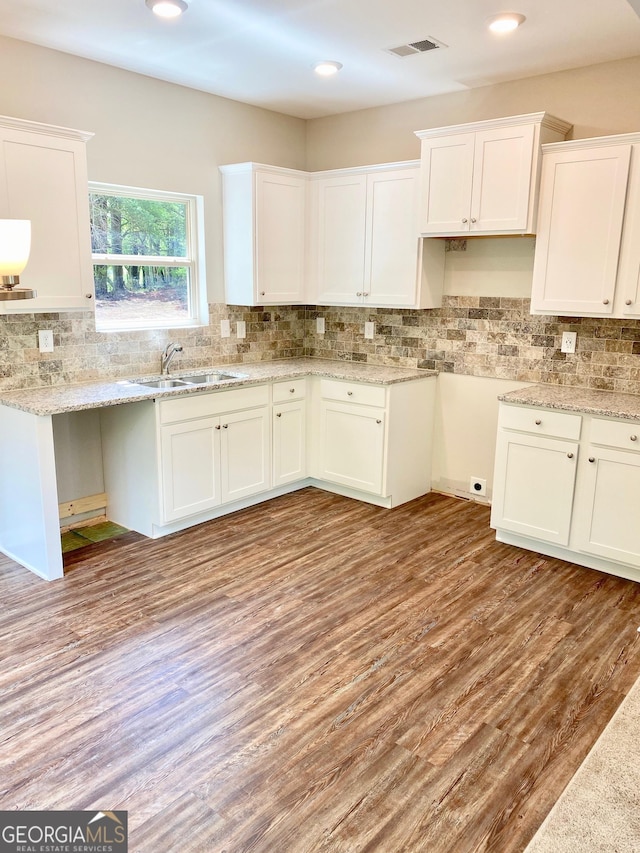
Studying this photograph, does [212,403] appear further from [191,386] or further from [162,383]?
[162,383]

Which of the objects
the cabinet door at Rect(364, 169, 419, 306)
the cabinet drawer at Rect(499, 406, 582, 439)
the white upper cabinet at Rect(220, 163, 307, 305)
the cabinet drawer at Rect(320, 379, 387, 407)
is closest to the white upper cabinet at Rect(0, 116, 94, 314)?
the white upper cabinet at Rect(220, 163, 307, 305)

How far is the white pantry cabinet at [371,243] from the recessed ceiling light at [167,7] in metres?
1.76

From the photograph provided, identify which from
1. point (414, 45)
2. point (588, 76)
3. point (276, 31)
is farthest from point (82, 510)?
point (588, 76)

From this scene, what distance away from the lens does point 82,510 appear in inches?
157

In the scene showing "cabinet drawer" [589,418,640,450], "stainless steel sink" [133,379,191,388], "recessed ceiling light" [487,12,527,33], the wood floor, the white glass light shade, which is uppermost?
"recessed ceiling light" [487,12,527,33]

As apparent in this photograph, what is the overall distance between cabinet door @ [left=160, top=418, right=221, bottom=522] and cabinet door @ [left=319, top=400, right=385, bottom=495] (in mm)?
897

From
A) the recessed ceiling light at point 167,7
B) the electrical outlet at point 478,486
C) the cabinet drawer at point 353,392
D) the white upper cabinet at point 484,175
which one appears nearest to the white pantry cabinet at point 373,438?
the cabinet drawer at point 353,392

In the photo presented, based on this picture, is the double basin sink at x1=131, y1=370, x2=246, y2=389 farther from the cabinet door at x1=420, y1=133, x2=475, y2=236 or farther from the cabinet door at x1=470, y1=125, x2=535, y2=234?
the cabinet door at x1=470, y1=125, x2=535, y2=234

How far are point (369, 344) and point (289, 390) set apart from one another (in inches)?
33.4

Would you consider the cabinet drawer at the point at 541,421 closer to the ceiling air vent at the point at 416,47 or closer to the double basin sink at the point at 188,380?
the double basin sink at the point at 188,380

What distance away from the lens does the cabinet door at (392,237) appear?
423 centimetres

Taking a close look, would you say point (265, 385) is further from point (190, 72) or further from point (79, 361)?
point (190, 72)

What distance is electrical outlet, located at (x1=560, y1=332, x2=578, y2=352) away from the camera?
390cm

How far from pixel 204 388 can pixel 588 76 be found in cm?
283
